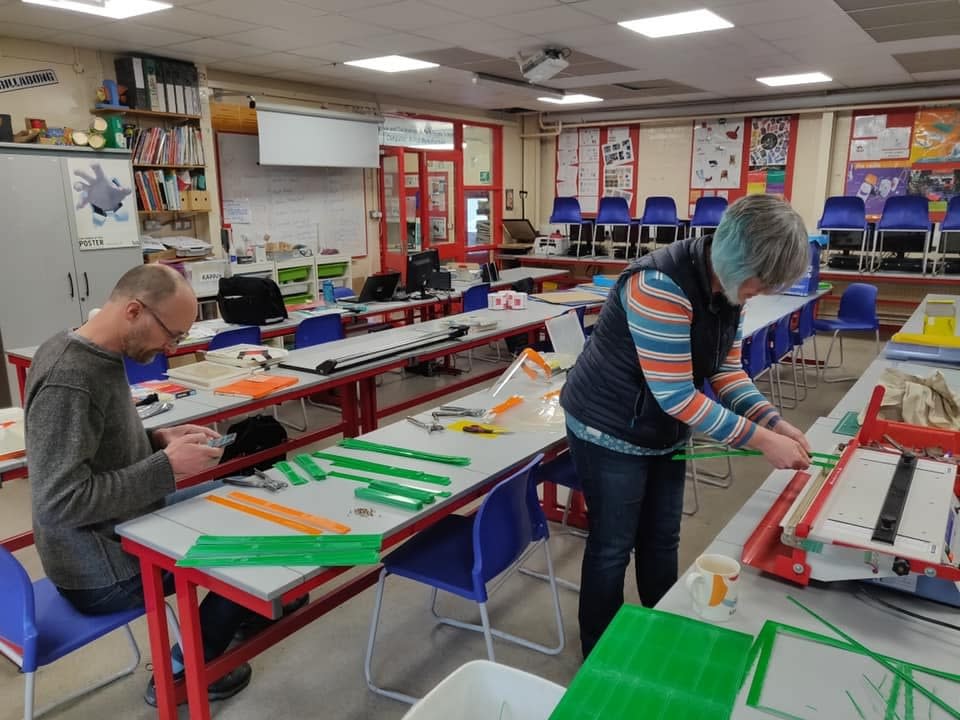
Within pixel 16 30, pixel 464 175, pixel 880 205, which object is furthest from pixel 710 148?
pixel 16 30

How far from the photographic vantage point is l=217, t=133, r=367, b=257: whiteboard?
22.7ft

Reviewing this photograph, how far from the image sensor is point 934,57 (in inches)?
246

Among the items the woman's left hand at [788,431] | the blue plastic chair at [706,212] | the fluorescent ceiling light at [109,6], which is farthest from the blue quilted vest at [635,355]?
the blue plastic chair at [706,212]

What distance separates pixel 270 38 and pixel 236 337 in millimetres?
2673

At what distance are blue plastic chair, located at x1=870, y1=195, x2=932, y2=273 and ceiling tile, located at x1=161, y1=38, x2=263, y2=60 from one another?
667 cm

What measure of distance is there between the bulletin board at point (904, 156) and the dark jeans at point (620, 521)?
7969 millimetres

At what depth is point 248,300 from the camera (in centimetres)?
452

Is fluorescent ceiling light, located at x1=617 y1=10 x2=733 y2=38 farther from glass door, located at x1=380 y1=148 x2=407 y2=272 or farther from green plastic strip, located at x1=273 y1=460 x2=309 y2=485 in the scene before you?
green plastic strip, located at x1=273 y1=460 x2=309 y2=485

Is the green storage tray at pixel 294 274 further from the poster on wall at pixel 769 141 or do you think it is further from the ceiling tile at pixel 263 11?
the poster on wall at pixel 769 141

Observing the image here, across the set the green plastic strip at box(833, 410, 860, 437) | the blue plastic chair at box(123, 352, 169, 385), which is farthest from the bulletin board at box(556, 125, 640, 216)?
the green plastic strip at box(833, 410, 860, 437)

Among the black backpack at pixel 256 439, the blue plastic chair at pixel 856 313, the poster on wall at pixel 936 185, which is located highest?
the poster on wall at pixel 936 185

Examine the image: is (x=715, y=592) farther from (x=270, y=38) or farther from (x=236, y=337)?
(x=270, y=38)

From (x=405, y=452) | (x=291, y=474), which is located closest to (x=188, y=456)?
(x=291, y=474)

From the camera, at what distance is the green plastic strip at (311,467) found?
2.06 m
